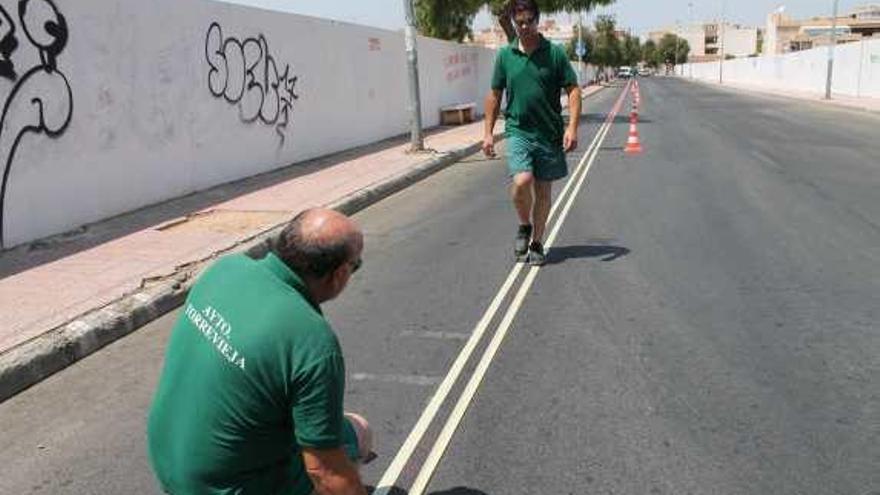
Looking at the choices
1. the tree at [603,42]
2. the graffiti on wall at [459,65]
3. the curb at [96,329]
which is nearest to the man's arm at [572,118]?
the curb at [96,329]

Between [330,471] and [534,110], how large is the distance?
5.57 m

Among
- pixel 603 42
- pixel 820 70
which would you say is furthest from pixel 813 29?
pixel 820 70

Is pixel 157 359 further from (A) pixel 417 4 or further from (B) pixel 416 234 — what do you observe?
(A) pixel 417 4

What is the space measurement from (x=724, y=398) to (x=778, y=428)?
414 mm

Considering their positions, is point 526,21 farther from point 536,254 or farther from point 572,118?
point 536,254

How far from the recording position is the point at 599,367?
5.34 metres

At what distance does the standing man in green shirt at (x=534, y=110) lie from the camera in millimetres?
7648

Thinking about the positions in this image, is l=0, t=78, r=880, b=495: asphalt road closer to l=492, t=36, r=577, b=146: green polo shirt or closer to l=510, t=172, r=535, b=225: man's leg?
l=510, t=172, r=535, b=225: man's leg

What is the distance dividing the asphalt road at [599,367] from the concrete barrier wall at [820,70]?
37.6 meters

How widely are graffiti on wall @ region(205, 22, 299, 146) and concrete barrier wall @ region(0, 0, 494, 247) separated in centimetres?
3

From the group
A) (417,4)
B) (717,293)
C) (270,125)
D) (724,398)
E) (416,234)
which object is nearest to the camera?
(724,398)

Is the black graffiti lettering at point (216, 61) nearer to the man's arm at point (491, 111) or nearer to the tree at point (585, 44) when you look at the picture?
the man's arm at point (491, 111)

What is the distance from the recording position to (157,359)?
5.85m

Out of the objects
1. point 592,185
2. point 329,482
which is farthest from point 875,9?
point 329,482
